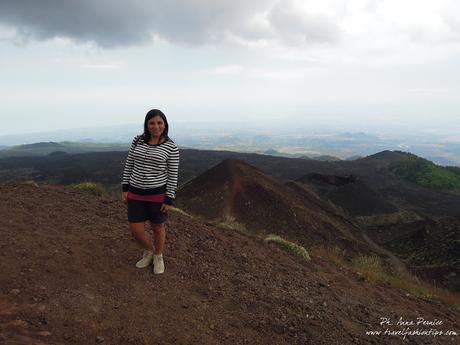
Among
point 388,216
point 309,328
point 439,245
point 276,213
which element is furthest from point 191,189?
point 309,328

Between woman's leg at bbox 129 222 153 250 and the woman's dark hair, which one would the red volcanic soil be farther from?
the woman's dark hair

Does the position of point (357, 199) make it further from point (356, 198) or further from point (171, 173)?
point (171, 173)

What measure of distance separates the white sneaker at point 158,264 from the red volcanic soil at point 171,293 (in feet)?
0.36

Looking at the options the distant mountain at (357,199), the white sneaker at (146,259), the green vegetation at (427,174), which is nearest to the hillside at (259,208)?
the distant mountain at (357,199)

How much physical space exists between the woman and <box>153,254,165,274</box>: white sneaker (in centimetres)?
64

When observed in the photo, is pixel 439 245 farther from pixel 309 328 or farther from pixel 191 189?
pixel 309 328

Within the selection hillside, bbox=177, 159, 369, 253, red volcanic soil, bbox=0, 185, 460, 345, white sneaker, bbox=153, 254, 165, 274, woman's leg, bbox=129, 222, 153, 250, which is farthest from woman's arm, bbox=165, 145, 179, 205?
hillside, bbox=177, 159, 369, 253

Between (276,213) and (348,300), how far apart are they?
13.7m

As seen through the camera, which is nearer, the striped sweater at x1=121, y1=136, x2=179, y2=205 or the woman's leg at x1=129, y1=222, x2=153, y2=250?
the striped sweater at x1=121, y1=136, x2=179, y2=205

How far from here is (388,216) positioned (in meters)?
31.6

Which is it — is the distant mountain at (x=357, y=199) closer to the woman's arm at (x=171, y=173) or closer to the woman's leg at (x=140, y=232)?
the woman's leg at (x=140, y=232)

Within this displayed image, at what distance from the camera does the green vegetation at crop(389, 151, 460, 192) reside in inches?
2219

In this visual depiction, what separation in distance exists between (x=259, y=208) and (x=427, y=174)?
49.0 m

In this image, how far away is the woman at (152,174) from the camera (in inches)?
220
